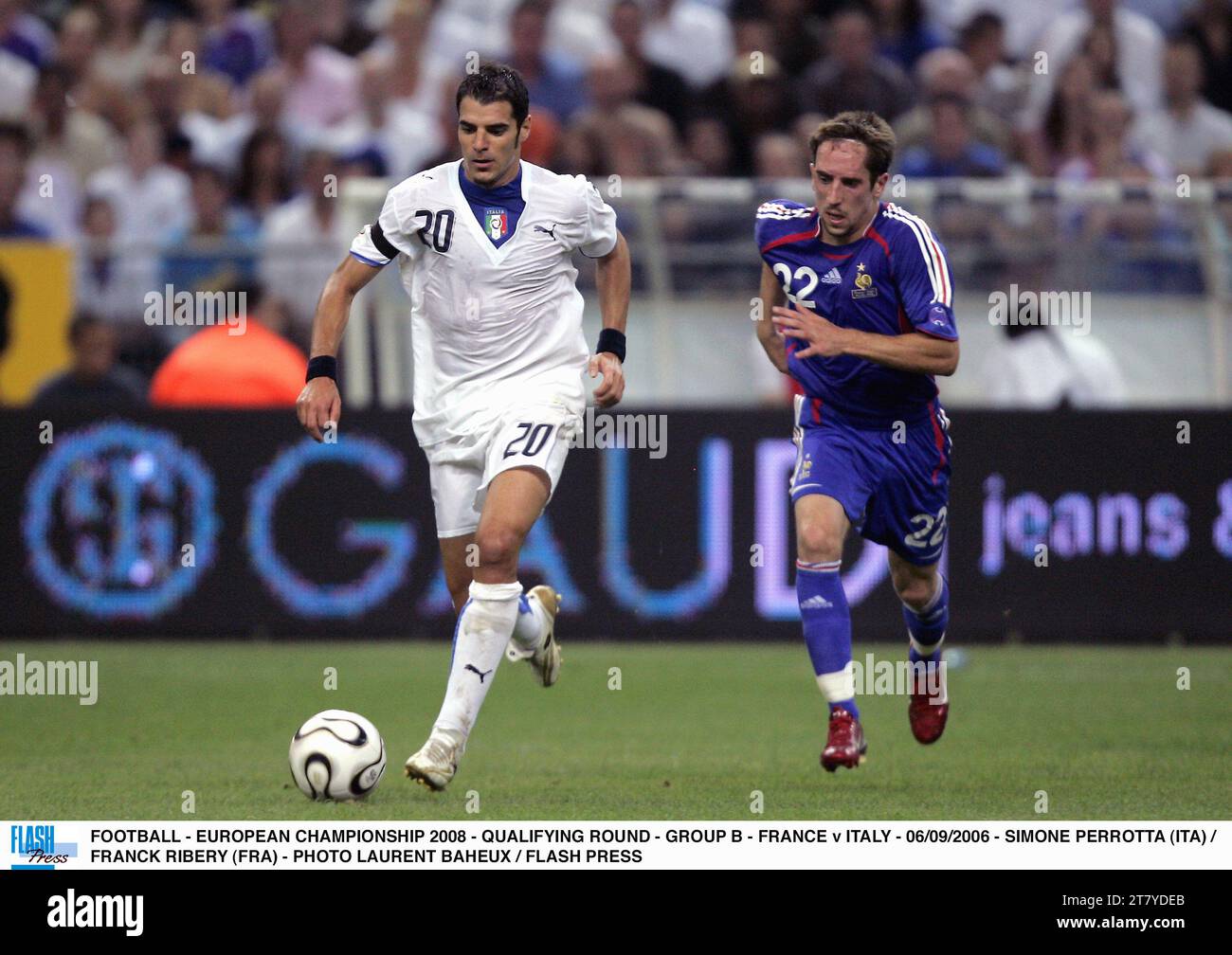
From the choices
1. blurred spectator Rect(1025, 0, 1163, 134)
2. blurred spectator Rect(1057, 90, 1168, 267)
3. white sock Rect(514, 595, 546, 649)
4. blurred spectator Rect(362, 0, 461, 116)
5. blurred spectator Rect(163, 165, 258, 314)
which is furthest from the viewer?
blurred spectator Rect(362, 0, 461, 116)

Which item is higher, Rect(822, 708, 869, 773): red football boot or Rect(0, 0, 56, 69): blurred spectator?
Rect(0, 0, 56, 69): blurred spectator

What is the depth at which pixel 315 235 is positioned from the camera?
1588 centimetres

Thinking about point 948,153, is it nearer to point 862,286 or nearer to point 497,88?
point 862,286

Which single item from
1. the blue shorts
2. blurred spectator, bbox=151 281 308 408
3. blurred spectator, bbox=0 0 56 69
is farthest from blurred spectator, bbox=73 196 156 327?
the blue shorts

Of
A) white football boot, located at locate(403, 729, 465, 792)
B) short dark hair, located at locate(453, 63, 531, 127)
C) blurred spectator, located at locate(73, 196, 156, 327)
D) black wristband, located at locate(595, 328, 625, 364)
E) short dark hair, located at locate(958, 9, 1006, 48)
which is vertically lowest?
white football boot, located at locate(403, 729, 465, 792)

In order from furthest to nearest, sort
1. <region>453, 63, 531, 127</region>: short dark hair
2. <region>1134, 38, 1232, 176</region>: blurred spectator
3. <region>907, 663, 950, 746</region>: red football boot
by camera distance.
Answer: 1. <region>1134, 38, 1232, 176</region>: blurred spectator
2. <region>907, 663, 950, 746</region>: red football boot
3. <region>453, 63, 531, 127</region>: short dark hair

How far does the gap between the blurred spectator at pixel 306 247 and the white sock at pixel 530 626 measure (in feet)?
20.5

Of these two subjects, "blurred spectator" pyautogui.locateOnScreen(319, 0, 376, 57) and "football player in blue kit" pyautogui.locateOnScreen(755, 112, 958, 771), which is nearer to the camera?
A: "football player in blue kit" pyautogui.locateOnScreen(755, 112, 958, 771)

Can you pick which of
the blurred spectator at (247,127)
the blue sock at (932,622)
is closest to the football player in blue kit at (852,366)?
the blue sock at (932,622)

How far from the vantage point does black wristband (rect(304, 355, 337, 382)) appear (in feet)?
26.2

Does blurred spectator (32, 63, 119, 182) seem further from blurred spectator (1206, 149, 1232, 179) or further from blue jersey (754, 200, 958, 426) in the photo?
blue jersey (754, 200, 958, 426)

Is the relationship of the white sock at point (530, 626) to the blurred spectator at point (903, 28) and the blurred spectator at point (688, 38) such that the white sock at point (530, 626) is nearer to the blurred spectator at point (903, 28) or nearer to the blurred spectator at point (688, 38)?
the blurred spectator at point (688, 38)

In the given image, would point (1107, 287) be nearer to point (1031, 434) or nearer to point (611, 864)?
point (1031, 434)

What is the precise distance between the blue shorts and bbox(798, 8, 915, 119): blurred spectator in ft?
26.3
